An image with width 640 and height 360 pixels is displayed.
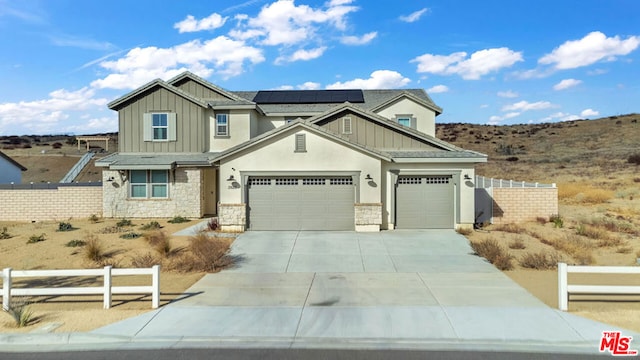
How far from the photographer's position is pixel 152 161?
23484 millimetres

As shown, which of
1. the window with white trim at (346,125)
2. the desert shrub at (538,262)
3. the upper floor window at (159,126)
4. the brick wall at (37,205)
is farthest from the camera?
the upper floor window at (159,126)

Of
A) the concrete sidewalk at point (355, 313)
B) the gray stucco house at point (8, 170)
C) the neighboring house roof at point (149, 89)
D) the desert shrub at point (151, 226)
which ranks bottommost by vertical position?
the concrete sidewalk at point (355, 313)

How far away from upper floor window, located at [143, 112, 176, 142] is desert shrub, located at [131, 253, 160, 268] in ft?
40.8

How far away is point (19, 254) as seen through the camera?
591 inches

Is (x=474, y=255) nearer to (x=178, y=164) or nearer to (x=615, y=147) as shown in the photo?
(x=178, y=164)

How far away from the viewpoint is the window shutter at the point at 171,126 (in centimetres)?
2497

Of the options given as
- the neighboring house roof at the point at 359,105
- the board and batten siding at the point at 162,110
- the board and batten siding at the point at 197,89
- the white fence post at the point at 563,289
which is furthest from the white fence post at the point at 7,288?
the neighboring house roof at the point at 359,105

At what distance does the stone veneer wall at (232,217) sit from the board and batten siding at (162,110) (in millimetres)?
7006

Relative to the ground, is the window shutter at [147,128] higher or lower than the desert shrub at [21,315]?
higher

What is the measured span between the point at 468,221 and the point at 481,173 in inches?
1337

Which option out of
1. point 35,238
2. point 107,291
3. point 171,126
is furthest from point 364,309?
point 171,126

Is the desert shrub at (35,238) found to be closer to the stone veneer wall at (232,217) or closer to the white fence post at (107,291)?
the stone veneer wall at (232,217)

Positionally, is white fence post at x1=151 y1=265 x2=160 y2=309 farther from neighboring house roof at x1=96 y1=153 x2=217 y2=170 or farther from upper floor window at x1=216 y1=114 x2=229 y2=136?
upper floor window at x1=216 y1=114 x2=229 y2=136

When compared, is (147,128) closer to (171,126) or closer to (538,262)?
(171,126)
